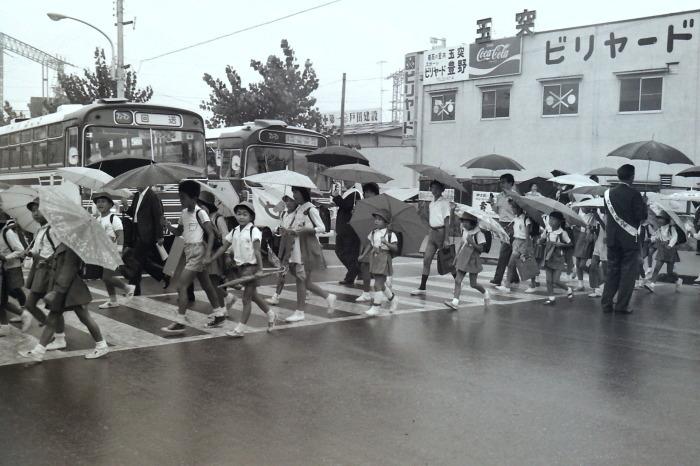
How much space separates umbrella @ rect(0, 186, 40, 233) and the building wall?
18813mm

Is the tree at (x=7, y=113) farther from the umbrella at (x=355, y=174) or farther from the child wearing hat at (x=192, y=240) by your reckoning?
the child wearing hat at (x=192, y=240)

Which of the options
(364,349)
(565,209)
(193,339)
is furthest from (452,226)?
(193,339)

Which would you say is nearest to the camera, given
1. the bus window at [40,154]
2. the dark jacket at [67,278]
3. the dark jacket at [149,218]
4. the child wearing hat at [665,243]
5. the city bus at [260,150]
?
the dark jacket at [67,278]

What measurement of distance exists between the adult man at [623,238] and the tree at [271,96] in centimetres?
2489

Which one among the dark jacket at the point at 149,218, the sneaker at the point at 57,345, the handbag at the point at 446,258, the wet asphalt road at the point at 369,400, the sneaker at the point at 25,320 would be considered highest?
the dark jacket at the point at 149,218

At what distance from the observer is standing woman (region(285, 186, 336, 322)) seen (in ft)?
29.1

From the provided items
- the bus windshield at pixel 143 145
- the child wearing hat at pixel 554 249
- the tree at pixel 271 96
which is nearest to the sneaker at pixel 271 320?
the child wearing hat at pixel 554 249

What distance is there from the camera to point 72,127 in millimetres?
13484

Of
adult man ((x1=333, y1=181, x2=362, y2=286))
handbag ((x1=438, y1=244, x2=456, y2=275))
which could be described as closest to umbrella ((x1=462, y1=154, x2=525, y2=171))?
adult man ((x1=333, y1=181, x2=362, y2=286))

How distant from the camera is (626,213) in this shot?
389 inches

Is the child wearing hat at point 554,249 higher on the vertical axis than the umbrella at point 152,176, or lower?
lower

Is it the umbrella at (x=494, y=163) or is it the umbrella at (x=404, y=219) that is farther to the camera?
the umbrella at (x=494, y=163)

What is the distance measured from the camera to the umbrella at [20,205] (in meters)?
7.89

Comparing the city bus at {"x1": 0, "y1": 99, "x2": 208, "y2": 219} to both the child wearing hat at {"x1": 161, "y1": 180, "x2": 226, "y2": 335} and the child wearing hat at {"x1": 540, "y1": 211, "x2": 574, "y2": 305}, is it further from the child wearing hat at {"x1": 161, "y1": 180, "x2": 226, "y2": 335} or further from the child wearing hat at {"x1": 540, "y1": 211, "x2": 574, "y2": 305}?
the child wearing hat at {"x1": 540, "y1": 211, "x2": 574, "y2": 305}
